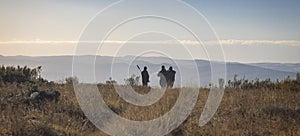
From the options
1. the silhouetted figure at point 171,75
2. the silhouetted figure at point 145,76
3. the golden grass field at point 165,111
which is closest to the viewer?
the golden grass field at point 165,111

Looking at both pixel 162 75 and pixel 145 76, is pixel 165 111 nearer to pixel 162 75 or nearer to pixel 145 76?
pixel 162 75

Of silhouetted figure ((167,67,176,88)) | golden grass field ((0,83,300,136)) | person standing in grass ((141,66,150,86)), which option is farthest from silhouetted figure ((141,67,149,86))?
golden grass field ((0,83,300,136))

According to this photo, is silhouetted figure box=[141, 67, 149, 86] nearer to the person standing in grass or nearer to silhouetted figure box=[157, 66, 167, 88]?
the person standing in grass

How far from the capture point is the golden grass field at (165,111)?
573 inches

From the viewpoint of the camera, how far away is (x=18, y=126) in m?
14.3

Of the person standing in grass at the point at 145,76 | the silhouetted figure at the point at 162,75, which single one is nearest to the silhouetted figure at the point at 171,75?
the silhouetted figure at the point at 162,75

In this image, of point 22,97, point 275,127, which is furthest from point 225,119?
point 22,97

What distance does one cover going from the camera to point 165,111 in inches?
657

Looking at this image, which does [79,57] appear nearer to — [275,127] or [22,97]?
[22,97]

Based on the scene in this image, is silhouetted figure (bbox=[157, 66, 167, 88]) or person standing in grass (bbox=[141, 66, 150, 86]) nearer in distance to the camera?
silhouetted figure (bbox=[157, 66, 167, 88])

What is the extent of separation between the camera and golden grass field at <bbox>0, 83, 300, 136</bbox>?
1455 cm

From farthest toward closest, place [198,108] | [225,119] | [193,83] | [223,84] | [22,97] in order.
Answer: [223,84] → [193,83] → [22,97] → [198,108] → [225,119]

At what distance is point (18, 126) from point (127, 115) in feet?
12.4

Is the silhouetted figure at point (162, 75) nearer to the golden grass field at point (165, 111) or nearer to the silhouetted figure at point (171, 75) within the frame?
the silhouetted figure at point (171, 75)
